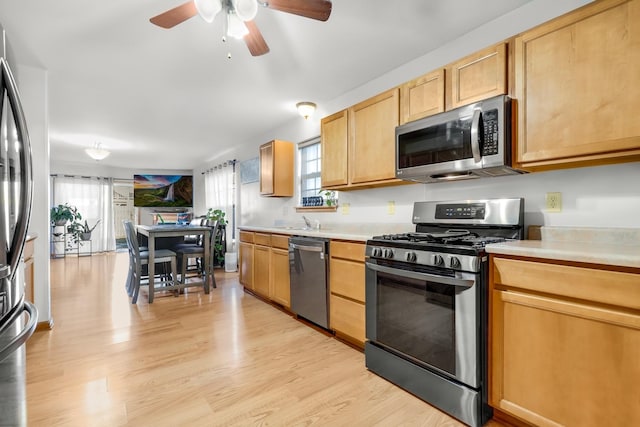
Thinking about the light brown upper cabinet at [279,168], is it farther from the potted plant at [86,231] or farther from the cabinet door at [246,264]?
the potted plant at [86,231]

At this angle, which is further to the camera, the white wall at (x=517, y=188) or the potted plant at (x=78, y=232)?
the potted plant at (x=78, y=232)

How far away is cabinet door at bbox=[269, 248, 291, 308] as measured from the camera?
3.21m

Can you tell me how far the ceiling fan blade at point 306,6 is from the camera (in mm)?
1663

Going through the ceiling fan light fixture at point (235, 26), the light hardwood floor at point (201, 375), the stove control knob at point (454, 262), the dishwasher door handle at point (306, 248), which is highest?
the ceiling fan light fixture at point (235, 26)

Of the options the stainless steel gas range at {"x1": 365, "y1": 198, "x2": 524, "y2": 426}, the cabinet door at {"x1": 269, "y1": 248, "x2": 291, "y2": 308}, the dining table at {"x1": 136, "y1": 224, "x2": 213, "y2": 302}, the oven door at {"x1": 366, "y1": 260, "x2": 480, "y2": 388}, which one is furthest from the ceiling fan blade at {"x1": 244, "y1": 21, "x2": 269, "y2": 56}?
the dining table at {"x1": 136, "y1": 224, "x2": 213, "y2": 302}

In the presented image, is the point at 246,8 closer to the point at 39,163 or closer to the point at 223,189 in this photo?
the point at 39,163

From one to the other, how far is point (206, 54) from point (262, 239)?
75.2 inches

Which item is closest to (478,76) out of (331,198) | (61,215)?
(331,198)

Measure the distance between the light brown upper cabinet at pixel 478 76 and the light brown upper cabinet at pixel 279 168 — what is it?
2.48 m

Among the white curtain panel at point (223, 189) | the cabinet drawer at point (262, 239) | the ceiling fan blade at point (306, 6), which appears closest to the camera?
the ceiling fan blade at point (306, 6)

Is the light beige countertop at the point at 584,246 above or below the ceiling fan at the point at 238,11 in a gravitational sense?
below

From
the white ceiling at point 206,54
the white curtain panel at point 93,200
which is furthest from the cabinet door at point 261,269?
the white curtain panel at point 93,200

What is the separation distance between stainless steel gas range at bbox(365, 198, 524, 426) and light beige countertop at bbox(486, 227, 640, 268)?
14 cm

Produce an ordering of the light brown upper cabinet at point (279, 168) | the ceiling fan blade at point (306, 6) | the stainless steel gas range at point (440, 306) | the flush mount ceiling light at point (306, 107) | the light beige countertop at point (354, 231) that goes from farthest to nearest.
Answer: the light brown upper cabinet at point (279, 168), the flush mount ceiling light at point (306, 107), the light beige countertop at point (354, 231), the ceiling fan blade at point (306, 6), the stainless steel gas range at point (440, 306)
